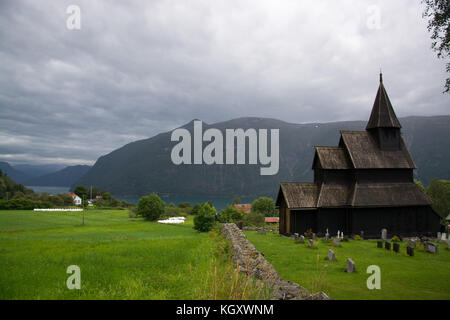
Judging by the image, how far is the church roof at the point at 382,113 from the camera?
2992 cm

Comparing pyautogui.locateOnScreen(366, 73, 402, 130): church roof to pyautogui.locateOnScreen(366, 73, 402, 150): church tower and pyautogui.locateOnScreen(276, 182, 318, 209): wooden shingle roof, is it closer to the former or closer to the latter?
pyautogui.locateOnScreen(366, 73, 402, 150): church tower

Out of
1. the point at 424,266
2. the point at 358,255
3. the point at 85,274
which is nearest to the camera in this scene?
the point at 85,274

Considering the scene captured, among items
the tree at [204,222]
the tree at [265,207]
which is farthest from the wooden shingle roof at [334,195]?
the tree at [265,207]

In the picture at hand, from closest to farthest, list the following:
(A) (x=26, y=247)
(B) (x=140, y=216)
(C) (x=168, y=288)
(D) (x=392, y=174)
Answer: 1. (C) (x=168, y=288)
2. (A) (x=26, y=247)
3. (D) (x=392, y=174)
4. (B) (x=140, y=216)

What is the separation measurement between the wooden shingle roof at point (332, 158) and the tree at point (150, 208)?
2834 centimetres

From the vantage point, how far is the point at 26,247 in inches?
456

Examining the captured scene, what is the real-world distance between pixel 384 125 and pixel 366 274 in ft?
73.2

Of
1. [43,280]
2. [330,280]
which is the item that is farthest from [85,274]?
[330,280]

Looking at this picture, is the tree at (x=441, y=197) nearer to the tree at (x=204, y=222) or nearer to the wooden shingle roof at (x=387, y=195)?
the wooden shingle roof at (x=387, y=195)

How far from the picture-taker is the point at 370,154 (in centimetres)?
2909
